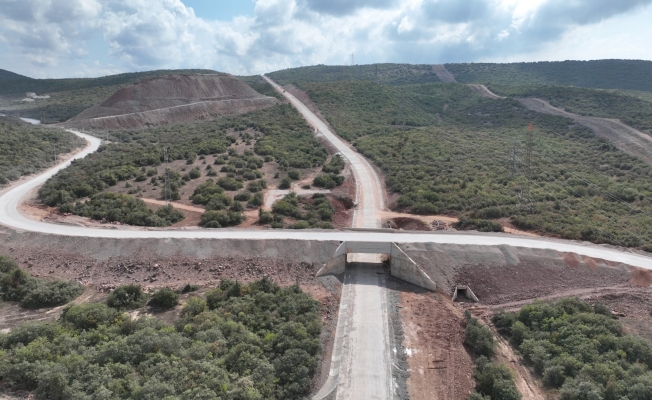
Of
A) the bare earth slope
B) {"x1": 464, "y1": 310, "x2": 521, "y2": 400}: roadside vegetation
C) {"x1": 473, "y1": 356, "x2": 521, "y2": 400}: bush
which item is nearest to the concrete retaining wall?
{"x1": 464, "y1": 310, "x2": 521, "y2": 400}: roadside vegetation

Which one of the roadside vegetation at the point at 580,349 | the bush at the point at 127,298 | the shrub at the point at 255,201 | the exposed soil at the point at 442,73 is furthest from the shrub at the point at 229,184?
the exposed soil at the point at 442,73

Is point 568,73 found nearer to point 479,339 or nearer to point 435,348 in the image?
point 479,339

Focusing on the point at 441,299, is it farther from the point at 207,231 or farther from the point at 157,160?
the point at 157,160

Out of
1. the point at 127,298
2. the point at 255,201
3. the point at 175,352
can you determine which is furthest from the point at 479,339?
the point at 255,201

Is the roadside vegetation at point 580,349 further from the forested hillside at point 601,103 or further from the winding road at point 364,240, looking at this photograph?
the forested hillside at point 601,103

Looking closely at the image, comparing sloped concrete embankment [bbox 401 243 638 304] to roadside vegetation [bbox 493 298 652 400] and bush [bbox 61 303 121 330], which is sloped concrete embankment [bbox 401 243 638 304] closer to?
roadside vegetation [bbox 493 298 652 400]
